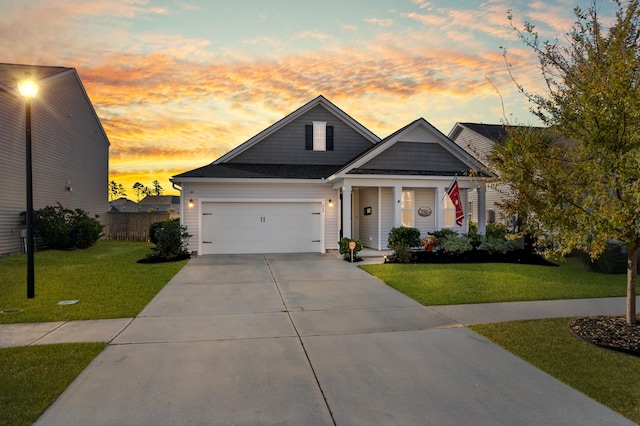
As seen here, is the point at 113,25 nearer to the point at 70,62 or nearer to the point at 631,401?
the point at 70,62

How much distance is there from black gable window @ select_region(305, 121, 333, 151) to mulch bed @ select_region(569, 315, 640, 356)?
13.9 metres

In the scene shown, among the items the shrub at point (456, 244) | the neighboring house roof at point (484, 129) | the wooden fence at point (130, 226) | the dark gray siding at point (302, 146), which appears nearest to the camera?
the shrub at point (456, 244)


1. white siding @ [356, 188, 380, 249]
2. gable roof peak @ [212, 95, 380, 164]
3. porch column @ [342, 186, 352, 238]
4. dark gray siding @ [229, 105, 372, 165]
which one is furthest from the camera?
dark gray siding @ [229, 105, 372, 165]

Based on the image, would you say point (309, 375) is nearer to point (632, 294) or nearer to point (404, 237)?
point (632, 294)

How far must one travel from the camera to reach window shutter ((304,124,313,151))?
18.9 m

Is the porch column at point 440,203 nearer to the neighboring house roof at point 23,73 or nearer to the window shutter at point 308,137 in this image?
the window shutter at point 308,137

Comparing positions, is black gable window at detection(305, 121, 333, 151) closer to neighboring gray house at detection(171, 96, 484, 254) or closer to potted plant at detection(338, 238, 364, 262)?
neighboring gray house at detection(171, 96, 484, 254)

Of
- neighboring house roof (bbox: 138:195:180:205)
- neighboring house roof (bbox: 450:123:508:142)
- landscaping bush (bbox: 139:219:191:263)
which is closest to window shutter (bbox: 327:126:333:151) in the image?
landscaping bush (bbox: 139:219:191:263)

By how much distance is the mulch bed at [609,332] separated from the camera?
5320mm

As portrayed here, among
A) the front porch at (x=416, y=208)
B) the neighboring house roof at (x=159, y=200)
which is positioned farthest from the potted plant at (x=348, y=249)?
the neighboring house roof at (x=159, y=200)

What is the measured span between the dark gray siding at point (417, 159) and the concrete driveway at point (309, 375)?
9.22 metres

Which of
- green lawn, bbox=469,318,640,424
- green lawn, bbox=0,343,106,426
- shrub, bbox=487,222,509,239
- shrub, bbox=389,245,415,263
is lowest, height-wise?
green lawn, bbox=469,318,640,424

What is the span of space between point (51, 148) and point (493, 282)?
18.9 meters

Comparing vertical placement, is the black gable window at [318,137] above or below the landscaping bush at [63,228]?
above
